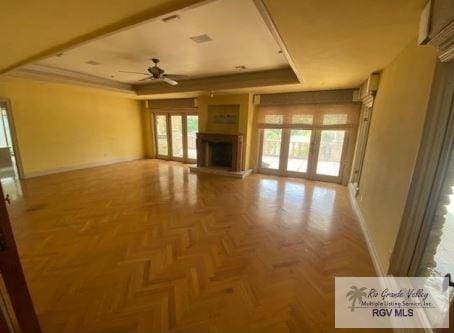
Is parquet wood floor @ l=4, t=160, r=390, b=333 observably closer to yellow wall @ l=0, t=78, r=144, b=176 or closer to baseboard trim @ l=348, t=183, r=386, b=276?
baseboard trim @ l=348, t=183, r=386, b=276

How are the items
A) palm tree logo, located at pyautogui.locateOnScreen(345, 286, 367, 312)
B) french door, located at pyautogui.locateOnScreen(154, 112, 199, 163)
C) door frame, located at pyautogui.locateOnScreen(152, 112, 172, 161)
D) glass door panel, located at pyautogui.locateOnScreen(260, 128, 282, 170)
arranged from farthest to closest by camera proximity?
door frame, located at pyautogui.locateOnScreen(152, 112, 172, 161), french door, located at pyautogui.locateOnScreen(154, 112, 199, 163), glass door panel, located at pyautogui.locateOnScreen(260, 128, 282, 170), palm tree logo, located at pyautogui.locateOnScreen(345, 286, 367, 312)

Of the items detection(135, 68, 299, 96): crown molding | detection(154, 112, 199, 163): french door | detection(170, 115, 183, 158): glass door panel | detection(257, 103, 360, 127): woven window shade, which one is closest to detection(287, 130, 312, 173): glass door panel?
detection(257, 103, 360, 127): woven window shade

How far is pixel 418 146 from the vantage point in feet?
5.41

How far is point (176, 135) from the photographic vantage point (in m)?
7.99

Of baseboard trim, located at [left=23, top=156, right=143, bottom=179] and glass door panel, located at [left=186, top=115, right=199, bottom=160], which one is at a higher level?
glass door panel, located at [left=186, top=115, right=199, bottom=160]

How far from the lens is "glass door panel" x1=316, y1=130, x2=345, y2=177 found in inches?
209

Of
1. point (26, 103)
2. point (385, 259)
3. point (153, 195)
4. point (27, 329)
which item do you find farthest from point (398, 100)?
point (26, 103)

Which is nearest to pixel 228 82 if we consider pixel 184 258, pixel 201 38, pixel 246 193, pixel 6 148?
pixel 201 38

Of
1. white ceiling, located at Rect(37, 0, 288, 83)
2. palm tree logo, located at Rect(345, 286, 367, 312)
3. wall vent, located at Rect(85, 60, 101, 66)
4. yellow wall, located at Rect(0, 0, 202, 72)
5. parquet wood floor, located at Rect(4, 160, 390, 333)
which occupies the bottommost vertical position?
palm tree logo, located at Rect(345, 286, 367, 312)

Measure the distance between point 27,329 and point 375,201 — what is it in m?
3.67

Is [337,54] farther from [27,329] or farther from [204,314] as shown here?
[27,329]

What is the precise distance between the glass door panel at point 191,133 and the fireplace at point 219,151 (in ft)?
3.46

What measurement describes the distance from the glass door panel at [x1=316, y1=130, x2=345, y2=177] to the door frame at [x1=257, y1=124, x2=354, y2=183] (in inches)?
2.9

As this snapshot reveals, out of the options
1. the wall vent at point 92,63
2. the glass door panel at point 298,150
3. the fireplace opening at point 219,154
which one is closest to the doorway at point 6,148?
the wall vent at point 92,63
